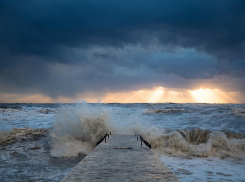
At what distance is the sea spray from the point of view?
11.1m

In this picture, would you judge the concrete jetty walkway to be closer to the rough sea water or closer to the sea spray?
the rough sea water

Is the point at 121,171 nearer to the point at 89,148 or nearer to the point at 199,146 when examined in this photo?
the point at 89,148

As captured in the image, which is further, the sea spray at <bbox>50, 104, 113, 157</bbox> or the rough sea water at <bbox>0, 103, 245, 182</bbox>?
the sea spray at <bbox>50, 104, 113, 157</bbox>

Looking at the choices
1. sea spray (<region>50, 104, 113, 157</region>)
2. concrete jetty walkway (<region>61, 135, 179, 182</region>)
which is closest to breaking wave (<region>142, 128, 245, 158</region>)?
sea spray (<region>50, 104, 113, 157</region>)

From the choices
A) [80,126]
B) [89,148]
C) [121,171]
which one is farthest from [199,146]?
[121,171]

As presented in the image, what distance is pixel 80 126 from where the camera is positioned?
467 inches

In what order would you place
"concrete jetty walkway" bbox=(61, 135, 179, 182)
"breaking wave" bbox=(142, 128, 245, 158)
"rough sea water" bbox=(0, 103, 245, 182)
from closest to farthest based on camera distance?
"concrete jetty walkway" bbox=(61, 135, 179, 182) < "rough sea water" bbox=(0, 103, 245, 182) < "breaking wave" bbox=(142, 128, 245, 158)

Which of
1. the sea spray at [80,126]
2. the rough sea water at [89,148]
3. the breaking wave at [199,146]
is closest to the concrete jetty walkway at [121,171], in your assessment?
the rough sea water at [89,148]

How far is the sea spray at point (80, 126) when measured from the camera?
11.1 metres

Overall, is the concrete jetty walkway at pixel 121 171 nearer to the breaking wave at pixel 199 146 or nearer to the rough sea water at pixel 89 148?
the rough sea water at pixel 89 148

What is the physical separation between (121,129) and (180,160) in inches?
198

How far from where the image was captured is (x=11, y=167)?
7371 millimetres

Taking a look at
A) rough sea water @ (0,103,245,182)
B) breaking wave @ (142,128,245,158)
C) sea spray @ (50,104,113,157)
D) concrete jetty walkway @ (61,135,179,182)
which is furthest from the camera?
sea spray @ (50,104,113,157)

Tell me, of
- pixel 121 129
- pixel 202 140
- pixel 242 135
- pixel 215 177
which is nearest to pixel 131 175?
pixel 215 177
